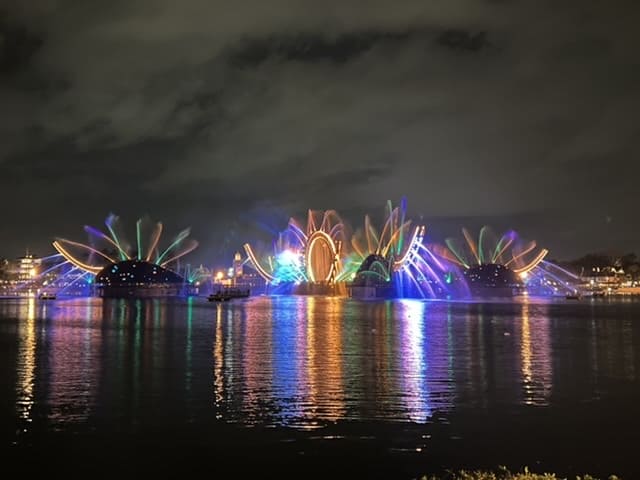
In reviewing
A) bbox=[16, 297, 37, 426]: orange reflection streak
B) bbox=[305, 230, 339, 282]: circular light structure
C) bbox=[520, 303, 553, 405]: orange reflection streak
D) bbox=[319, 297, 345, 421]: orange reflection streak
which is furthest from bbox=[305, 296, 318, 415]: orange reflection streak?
bbox=[305, 230, 339, 282]: circular light structure

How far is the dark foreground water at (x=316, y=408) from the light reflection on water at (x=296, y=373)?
106 mm

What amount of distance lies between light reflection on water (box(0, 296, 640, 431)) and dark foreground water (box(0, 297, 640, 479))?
106mm

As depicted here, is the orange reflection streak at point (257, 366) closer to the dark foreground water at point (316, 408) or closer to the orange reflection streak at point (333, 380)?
the dark foreground water at point (316, 408)

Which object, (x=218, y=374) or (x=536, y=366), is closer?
(x=218, y=374)

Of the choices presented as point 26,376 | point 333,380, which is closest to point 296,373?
point 333,380

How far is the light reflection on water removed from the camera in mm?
21062

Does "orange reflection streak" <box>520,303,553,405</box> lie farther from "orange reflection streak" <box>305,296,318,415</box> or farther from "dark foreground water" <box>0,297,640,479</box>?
"orange reflection streak" <box>305,296,318,415</box>

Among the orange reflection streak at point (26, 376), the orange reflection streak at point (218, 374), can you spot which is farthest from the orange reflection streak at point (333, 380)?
the orange reflection streak at point (26, 376)

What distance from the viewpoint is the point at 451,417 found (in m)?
20.1

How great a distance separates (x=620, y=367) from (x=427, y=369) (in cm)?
927

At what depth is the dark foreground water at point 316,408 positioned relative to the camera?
51.5 feet

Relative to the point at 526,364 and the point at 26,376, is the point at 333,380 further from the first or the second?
the point at 26,376

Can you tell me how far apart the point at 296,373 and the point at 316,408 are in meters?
7.51

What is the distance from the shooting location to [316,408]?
69.8 ft
